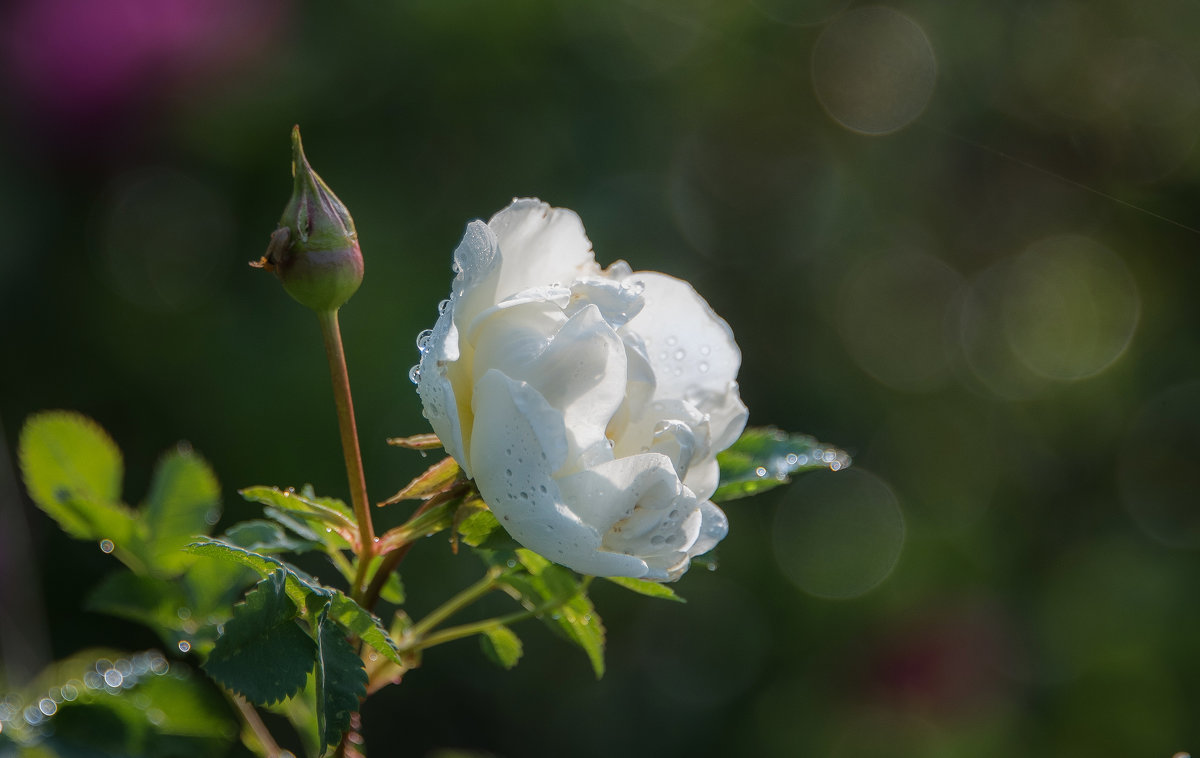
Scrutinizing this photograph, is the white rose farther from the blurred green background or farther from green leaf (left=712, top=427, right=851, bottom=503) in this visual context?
the blurred green background

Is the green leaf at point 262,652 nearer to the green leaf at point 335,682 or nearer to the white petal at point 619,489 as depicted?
the green leaf at point 335,682

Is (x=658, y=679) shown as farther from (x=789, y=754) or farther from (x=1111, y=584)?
(x=1111, y=584)

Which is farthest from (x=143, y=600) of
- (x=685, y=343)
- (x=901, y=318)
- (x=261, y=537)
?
(x=901, y=318)

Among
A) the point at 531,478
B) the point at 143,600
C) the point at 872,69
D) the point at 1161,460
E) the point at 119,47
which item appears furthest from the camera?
the point at 872,69

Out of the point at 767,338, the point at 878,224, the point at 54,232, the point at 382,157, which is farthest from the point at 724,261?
the point at 54,232

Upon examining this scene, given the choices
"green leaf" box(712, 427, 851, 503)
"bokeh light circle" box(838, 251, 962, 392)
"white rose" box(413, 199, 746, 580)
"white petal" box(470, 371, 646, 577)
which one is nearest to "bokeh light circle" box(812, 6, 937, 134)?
"bokeh light circle" box(838, 251, 962, 392)

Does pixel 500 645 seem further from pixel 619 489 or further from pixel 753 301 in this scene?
pixel 753 301

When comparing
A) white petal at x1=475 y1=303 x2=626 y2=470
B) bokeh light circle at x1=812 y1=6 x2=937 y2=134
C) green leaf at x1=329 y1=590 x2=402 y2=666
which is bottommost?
bokeh light circle at x1=812 y1=6 x2=937 y2=134
